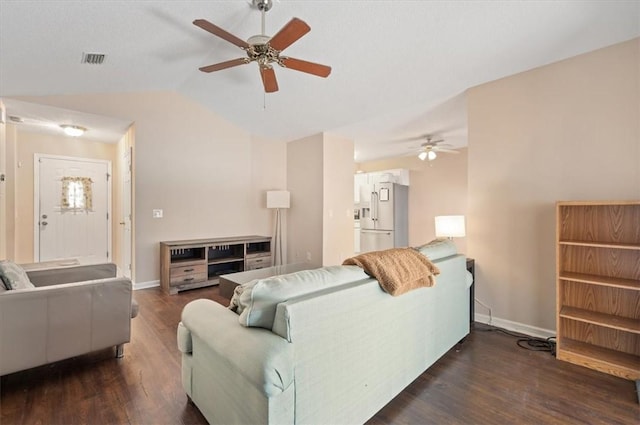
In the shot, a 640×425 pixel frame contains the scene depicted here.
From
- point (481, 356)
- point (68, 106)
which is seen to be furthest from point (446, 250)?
point (68, 106)

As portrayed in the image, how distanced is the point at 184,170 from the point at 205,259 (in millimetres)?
1529

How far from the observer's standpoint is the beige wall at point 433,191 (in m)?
5.94

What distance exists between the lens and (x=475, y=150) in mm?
3100

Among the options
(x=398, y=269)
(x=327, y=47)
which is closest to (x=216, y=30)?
(x=327, y=47)

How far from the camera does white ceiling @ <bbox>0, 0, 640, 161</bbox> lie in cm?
224

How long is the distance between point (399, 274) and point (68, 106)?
468cm

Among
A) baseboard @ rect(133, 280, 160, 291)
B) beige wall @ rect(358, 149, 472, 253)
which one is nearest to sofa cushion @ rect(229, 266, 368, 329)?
baseboard @ rect(133, 280, 160, 291)

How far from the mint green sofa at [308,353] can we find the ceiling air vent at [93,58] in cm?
290

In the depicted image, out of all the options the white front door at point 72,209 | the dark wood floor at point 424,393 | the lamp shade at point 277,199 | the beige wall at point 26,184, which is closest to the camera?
the dark wood floor at point 424,393

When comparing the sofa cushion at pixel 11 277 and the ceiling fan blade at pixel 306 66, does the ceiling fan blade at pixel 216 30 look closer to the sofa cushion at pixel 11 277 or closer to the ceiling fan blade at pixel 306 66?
the ceiling fan blade at pixel 306 66

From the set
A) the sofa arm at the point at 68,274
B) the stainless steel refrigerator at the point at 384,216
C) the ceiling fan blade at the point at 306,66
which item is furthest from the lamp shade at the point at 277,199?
the ceiling fan blade at the point at 306,66

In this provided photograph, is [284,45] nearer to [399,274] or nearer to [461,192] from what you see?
[399,274]

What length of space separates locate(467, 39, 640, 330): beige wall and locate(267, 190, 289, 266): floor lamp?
323 centimetres

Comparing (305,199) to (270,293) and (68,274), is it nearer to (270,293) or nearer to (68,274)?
(68,274)
